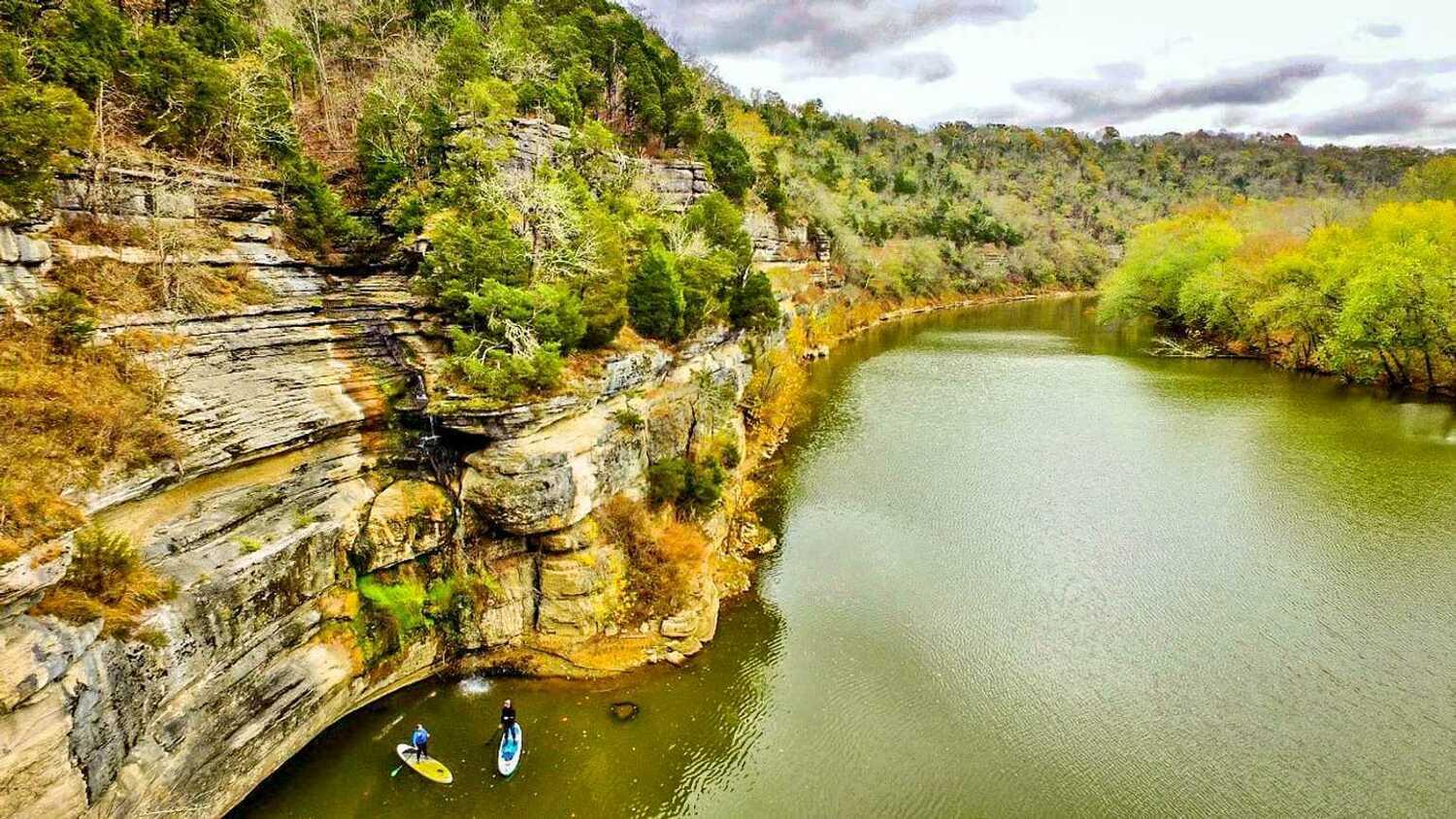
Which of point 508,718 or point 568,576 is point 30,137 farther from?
point 508,718

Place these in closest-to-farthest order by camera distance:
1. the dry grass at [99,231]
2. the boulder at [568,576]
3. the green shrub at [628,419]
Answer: the dry grass at [99,231] → the boulder at [568,576] → the green shrub at [628,419]

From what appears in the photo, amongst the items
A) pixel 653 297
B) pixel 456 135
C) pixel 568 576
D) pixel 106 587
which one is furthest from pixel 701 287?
pixel 106 587

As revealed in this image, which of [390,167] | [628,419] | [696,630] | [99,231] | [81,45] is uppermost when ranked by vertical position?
[81,45]

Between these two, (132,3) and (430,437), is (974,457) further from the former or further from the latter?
(132,3)

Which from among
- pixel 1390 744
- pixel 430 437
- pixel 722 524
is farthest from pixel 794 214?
pixel 1390 744

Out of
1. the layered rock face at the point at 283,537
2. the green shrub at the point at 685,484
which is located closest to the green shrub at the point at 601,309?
Answer: the layered rock face at the point at 283,537

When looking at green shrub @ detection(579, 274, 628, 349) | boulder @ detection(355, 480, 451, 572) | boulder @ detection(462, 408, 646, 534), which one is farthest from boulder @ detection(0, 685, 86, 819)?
green shrub @ detection(579, 274, 628, 349)

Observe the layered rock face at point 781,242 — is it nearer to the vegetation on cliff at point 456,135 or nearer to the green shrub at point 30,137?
the vegetation on cliff at point 456,135
